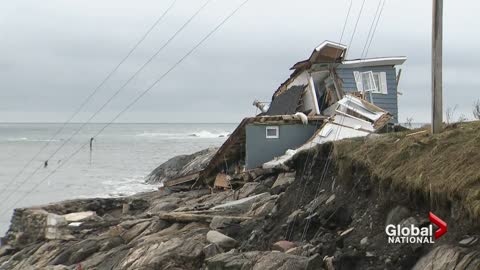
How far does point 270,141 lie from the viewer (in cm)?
2223

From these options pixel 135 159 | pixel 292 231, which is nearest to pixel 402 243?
pixel 292 231

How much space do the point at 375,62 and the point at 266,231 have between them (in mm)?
16042

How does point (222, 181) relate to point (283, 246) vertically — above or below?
above

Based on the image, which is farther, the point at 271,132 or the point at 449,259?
the point at 271,132

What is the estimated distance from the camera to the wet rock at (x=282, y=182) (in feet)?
51.2

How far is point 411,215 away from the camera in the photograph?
8.55 metres

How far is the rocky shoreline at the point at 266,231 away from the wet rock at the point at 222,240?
0.08 feet

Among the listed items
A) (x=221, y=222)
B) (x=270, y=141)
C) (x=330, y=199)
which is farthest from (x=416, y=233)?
(x=270, y=141)

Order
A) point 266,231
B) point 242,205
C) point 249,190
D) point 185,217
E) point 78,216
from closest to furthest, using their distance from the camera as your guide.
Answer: point 266,231 < point 185,217 < point 242,205 < point 249,190 < point 78,216

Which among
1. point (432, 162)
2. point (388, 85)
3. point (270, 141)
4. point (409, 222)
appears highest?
point (388, 85)

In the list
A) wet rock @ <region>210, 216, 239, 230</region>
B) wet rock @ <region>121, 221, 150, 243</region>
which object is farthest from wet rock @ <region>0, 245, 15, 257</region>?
wet rock @ <region>210, 216, 239, 230</region>

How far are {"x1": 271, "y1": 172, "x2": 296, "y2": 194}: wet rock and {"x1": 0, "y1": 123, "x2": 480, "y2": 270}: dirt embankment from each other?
0.21ft

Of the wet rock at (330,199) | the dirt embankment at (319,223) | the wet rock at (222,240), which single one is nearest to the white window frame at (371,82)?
the dirt embankment at (319,223)

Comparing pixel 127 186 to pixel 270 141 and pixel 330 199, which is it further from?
pixel 330 199
